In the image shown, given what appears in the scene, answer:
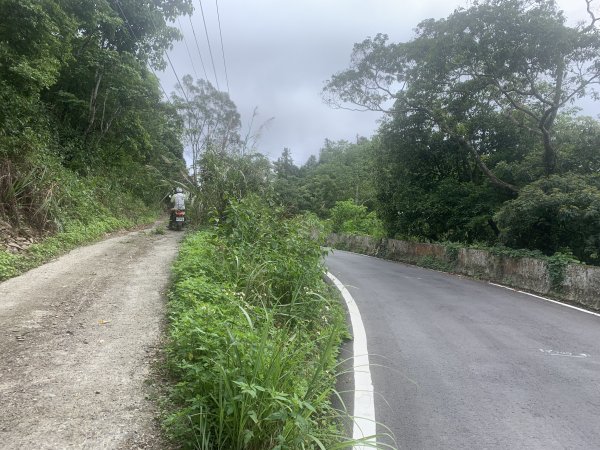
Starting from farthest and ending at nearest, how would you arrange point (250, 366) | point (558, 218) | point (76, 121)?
point (76, 121) < point (558, 218) < point (250, 366)

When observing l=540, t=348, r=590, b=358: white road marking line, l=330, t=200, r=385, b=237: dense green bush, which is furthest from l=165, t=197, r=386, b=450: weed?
l=330, t=200, r=385, b=237: dense green bush

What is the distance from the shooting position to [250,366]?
3.43 meters

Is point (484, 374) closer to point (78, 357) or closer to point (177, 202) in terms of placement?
point (78, 357)

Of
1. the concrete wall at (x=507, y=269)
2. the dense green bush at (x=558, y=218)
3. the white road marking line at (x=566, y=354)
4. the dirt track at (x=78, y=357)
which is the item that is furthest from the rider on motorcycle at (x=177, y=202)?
the white road marking line at (x=566, y=354)

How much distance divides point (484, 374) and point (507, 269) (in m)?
10.9

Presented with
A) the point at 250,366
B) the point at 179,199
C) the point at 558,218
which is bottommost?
the point at 250,366

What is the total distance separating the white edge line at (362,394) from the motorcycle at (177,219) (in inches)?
413

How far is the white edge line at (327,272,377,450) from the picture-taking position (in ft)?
12.6

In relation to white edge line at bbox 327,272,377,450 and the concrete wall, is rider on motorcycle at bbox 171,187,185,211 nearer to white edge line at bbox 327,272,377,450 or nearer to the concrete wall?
the concrete wall

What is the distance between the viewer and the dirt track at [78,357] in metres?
3.08

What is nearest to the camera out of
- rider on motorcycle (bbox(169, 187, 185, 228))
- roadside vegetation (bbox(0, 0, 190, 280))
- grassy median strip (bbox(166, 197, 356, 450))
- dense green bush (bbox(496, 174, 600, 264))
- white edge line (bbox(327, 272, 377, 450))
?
grassy median strip (bbox(166, 197, 356, 450))

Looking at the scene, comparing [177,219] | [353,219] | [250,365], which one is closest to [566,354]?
[250,365]

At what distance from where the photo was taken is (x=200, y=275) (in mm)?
7062

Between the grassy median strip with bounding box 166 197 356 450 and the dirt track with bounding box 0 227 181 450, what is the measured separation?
30 centimetres
